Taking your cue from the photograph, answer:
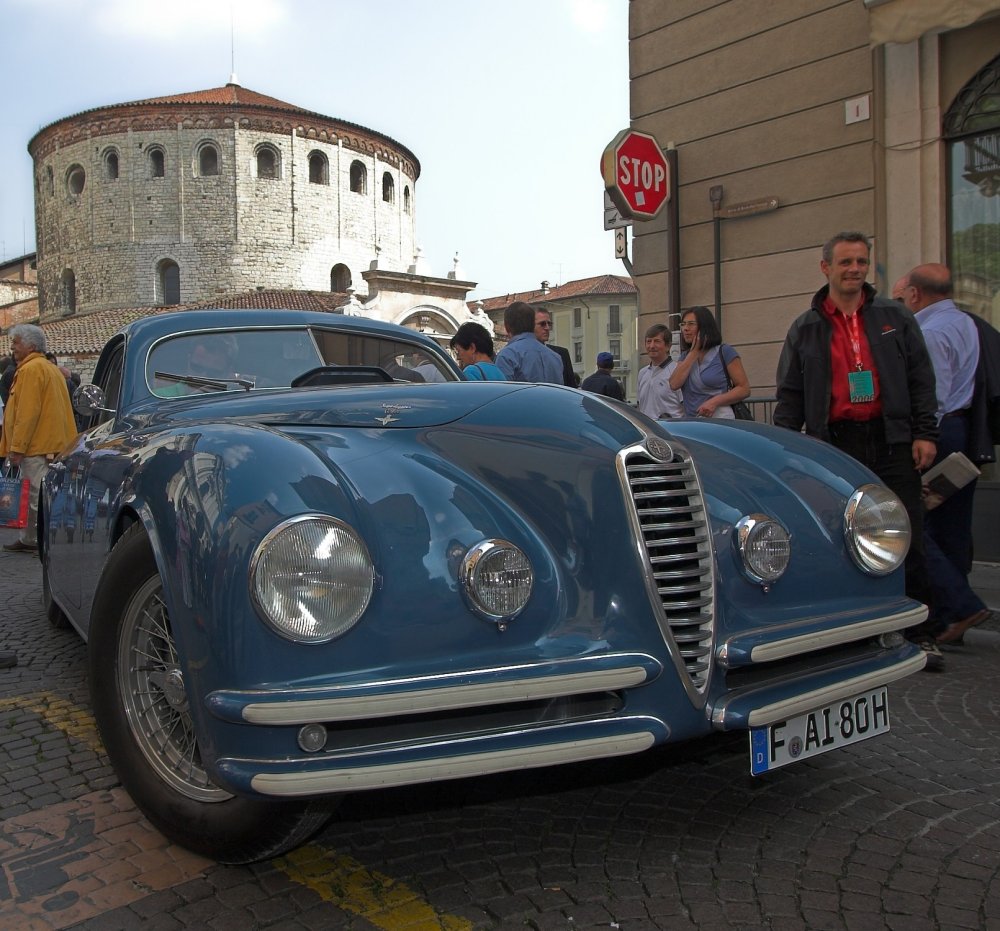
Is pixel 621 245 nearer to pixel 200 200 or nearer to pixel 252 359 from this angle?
pixel 252 359

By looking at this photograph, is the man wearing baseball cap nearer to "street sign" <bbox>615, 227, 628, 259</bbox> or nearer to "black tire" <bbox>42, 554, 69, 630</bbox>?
"street sign" <bbox>615, 227, 628, 259</bbox>

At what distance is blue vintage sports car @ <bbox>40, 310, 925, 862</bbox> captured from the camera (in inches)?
78.9

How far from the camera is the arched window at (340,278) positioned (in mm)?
54856

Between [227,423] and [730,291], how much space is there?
777cm

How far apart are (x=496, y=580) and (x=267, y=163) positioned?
55437mm

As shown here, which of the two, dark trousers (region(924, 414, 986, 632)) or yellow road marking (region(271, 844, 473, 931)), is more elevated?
dark trousers (region(924, 414, 986, 632))

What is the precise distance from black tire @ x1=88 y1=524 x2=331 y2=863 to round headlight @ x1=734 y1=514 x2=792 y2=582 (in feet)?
4.03

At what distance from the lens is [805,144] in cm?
884

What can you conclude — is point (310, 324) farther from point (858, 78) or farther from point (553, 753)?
point (858, 78)

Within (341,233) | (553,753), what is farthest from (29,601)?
(341,233)

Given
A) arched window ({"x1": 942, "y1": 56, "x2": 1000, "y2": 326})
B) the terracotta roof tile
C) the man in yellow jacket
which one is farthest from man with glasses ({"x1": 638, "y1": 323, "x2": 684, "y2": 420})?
the terracotta roof tile

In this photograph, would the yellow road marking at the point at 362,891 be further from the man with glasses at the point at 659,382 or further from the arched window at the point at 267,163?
the arched window at the point at 267,163

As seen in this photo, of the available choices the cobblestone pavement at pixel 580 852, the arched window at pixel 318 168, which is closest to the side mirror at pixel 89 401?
the cobblestone pavement at pixel 580 852

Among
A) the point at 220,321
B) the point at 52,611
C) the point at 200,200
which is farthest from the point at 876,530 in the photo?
the point at 200,200
